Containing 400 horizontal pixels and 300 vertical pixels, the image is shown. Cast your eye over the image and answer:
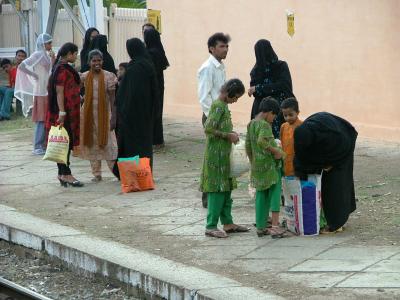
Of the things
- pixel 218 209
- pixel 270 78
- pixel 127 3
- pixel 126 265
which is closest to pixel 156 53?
pixel 270 78

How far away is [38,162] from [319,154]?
20.0ft

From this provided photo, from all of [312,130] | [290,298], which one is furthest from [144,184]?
[290,298]

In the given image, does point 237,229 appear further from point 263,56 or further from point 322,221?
point 263,56

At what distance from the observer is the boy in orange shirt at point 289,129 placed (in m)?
9.14

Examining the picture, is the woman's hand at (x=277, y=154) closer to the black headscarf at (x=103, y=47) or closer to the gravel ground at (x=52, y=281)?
the gravel ground at (x=52, y=281)

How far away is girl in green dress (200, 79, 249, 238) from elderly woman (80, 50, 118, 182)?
3044mm

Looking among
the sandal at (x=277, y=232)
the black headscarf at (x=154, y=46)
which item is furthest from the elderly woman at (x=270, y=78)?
the black headscarf at (x=154, y=46)

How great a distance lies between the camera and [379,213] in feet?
31.6

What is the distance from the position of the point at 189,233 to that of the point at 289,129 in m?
1.31

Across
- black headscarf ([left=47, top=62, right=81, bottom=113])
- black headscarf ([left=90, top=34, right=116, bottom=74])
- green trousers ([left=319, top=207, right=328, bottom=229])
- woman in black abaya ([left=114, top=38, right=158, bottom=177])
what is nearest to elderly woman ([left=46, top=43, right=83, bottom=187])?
black headscarf ([left=47, top=62, right=81, bottom=113])

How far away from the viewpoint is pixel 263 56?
10.4 metres

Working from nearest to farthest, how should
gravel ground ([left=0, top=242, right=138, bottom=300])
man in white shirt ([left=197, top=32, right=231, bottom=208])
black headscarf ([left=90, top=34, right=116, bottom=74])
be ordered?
→ gravel ground ([left=0, top=242, right=138, bottom=300])
man in white shirt ([left=197, top=32, right=231, bottom=208])
black headscarf ([left=90, top=34, right=116, bottom=74])

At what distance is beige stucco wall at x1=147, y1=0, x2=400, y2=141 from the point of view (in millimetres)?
13594

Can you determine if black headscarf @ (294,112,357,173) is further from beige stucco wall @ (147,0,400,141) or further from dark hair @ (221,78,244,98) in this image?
beige stucco wall @ (147,0,400,141)
